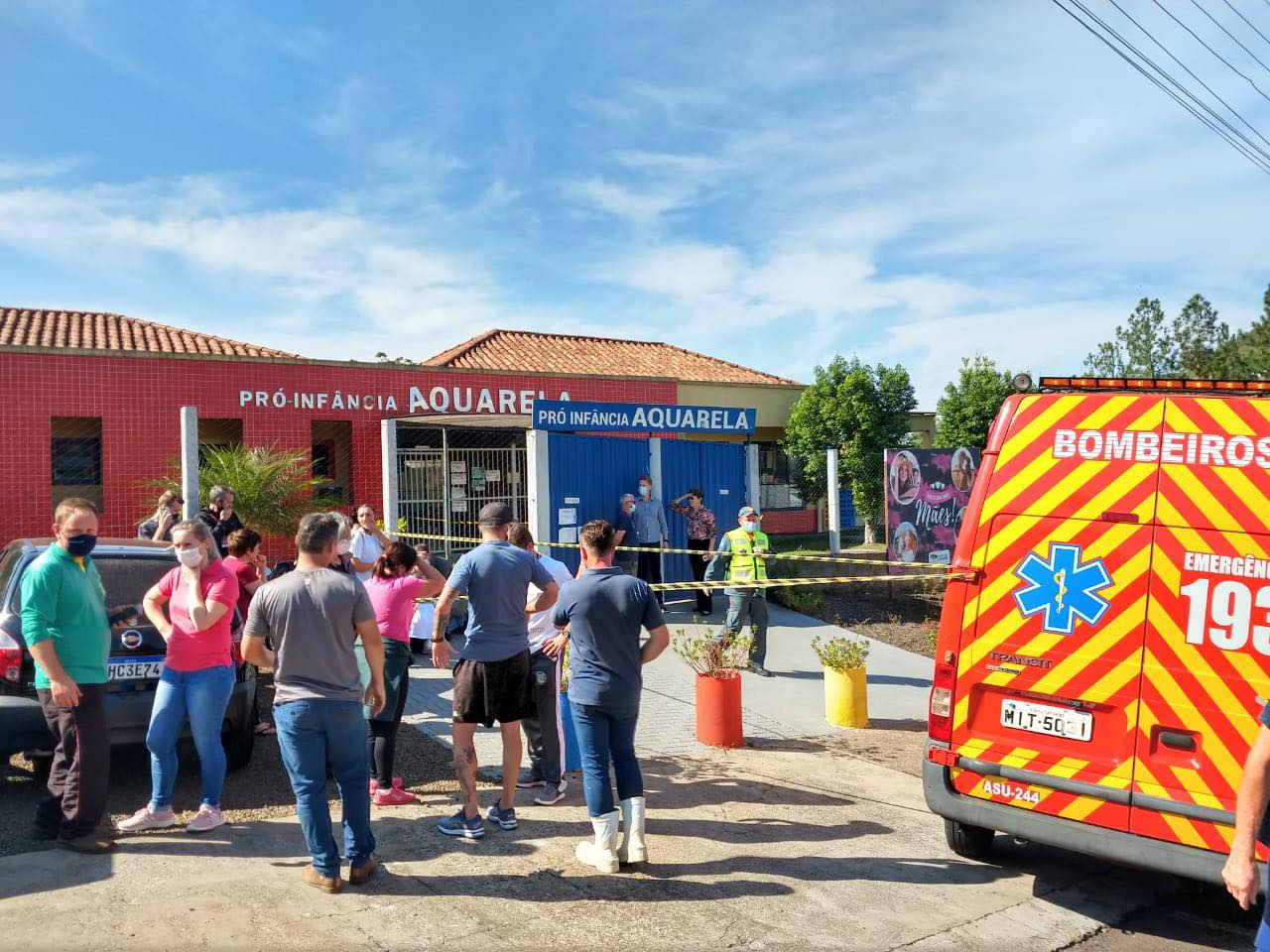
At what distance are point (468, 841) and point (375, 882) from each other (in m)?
0.69

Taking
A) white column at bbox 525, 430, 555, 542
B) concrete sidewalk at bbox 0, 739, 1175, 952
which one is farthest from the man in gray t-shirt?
white column at bbox 525, 430, 555, 542

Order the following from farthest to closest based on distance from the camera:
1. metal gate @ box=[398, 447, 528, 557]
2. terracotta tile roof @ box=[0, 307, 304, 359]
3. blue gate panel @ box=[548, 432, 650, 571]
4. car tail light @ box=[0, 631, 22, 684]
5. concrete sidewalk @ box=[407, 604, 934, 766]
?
terracotta tile roof @ box=[0, 307, 304, 359] < metal gate @ box=[398, 447, 528, 557] < blue gate panel @ box=[548, 432, 650, 571] < concrete sidewalk @ box=[407, 604, 934, 766] < car tail light @ box=[0, 631, 22, 684]

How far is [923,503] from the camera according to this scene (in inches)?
620

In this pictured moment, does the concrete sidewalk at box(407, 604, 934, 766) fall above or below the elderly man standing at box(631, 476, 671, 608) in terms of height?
below

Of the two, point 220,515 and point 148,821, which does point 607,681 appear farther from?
point 220,515

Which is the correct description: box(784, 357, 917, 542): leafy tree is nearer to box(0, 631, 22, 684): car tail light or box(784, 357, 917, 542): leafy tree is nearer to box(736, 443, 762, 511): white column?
box(736, 443, 762, 511): white column

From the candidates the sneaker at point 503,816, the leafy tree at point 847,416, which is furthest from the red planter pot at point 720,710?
the leafy tree at point 847,416

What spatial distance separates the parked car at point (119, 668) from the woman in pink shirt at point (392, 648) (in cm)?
101

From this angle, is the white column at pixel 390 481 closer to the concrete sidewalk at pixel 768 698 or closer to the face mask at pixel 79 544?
the concrete sidewalk at pixel 768 698

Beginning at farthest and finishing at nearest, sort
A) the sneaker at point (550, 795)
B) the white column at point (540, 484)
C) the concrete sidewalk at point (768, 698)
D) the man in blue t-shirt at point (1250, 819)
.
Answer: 1. the white column at point (540, 484)
2. the concrete sidewalk at point (768, 698)
3. the sneaker at point (550, 795)
4. the man in blue t-shirt at point (1250, 819)

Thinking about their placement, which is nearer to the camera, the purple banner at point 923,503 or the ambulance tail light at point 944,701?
the ambulance tail light at point 944,701

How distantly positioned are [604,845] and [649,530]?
816cm

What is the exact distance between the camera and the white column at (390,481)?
13439mm

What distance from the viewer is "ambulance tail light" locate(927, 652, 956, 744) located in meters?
5.05
